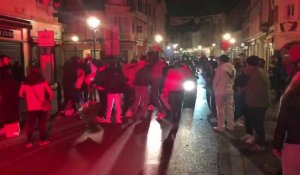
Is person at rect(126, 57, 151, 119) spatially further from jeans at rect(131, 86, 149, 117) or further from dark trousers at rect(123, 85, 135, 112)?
dark trousers at rect(123, 85, 135, 112)

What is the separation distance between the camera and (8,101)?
378 inches

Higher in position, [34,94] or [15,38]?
[15,38]

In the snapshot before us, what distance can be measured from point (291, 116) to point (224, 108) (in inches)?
251

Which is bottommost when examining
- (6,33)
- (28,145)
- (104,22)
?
(28,145)

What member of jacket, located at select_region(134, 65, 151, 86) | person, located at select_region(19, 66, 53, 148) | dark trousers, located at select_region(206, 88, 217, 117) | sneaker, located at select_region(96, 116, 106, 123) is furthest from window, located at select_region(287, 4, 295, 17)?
person, located at select_region(19, 66, 53, 148)

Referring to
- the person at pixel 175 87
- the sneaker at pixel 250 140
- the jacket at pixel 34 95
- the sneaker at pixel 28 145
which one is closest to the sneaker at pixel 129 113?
the person at pixel 175 87

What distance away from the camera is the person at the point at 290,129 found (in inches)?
155

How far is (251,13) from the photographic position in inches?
1724

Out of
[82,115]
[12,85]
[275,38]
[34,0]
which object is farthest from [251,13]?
[12,85]

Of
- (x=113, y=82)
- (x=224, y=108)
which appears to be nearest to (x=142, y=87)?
(x=113, y=82)

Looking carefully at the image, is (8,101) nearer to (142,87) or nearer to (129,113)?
(142,87)

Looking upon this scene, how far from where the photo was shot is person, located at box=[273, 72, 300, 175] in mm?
3943

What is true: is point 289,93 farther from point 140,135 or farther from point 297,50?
point 140,135

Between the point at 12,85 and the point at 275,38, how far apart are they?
22224 millimetres
